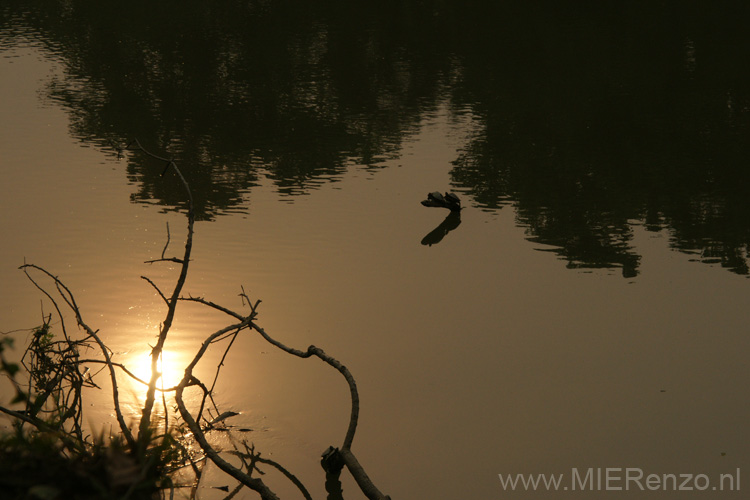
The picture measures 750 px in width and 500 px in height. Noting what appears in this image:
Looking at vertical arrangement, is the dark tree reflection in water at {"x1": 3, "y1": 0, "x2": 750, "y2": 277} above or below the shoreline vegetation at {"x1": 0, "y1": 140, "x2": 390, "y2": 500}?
below

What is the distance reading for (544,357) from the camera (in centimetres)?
876

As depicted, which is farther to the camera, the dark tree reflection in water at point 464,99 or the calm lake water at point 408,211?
the dark tree reflection in water at point 464,99

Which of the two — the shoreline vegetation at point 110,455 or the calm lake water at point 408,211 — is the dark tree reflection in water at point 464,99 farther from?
the shoreline vegetation at point 110,455

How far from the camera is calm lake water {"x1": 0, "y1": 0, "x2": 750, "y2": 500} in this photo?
774 centimetres

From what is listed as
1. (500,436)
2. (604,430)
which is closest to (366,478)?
(500,436)

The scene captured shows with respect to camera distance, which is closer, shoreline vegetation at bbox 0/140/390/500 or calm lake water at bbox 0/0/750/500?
shoreline vegetation at bbox 0/140/390/500

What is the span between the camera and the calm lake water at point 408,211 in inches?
305

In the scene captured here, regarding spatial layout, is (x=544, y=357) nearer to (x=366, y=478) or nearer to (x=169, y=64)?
(x=366, y=478)

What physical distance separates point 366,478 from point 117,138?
980 cm

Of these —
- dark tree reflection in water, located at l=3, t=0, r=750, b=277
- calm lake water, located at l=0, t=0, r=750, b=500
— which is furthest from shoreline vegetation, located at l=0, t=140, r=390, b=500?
dark tree reflection in water, located at l=3, t=0, r=750, b=277

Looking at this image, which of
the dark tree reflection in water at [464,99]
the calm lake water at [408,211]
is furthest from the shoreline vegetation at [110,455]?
the dark tree reflection in water at [464,99]

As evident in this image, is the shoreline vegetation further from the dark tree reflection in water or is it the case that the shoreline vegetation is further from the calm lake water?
the dark tree reflection in water

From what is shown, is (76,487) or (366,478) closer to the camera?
(76,487)

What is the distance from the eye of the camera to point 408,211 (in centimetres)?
1242
